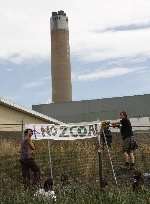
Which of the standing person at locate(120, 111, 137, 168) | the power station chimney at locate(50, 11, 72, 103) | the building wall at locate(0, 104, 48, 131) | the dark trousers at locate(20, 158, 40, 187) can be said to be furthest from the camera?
the power station chimney at locate(50, 11, 72, 103)

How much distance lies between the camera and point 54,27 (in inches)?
3250

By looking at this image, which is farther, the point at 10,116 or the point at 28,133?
the point at 10,116

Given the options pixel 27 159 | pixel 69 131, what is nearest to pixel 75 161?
pixel 69 131

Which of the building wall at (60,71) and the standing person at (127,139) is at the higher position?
the building wall at (60,71)

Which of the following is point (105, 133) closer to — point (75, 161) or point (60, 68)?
point (75, 161)

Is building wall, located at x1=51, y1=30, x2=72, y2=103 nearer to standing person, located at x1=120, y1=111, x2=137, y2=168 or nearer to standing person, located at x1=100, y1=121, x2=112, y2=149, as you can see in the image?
standing person, located at x1=100, y1=121, x2=112, y2=149

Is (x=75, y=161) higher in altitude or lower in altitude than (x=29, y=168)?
higher

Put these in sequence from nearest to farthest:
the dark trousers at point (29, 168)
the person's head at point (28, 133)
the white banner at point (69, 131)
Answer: the dark trousers at point (29, 168)
the person's head at point (28, 133)
the white banner at point (69, 131)

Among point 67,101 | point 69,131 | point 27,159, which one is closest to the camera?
point 27,159

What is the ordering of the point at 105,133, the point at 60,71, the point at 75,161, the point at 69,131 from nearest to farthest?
the point at 69,131 < the point at 105,133 < the point at 75,161 < the point at 60,71

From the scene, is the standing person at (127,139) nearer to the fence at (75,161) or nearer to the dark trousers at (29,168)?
the fence at (75,161)

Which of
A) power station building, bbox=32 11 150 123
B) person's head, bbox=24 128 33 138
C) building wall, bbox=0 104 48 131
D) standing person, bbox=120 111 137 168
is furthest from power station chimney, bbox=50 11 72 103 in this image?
person's head, bbox=24 128 33 138

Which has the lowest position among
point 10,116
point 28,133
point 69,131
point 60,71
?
point 28,133

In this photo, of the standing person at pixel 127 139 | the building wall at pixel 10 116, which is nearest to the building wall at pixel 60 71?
the building wall at pixel 10 116
